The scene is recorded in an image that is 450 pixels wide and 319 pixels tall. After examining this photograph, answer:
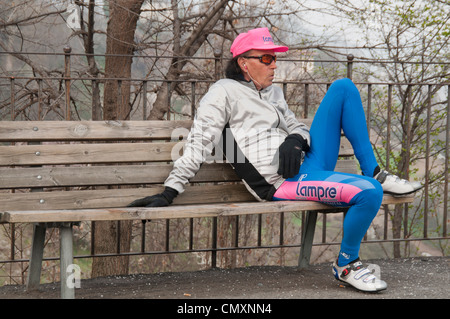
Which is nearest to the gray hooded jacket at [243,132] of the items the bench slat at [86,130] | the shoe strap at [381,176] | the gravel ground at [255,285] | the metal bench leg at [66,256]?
the bench slat at [86,130]

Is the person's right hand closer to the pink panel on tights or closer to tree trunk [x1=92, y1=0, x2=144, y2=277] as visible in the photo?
the pink panel on tights

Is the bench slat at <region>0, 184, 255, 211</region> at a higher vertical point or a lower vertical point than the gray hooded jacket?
lower

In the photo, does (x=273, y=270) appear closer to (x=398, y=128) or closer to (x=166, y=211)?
(x=166, y=211)

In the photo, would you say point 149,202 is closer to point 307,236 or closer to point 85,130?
point 85,130

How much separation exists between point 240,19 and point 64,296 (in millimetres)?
6414

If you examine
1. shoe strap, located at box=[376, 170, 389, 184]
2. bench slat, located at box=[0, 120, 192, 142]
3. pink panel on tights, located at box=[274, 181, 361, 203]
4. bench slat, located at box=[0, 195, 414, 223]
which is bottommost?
bench slat, located at box=[0, 195, 414, 223]

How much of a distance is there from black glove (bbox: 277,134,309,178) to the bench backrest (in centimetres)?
46

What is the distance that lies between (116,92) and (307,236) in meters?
4.38

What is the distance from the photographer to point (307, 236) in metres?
4.07

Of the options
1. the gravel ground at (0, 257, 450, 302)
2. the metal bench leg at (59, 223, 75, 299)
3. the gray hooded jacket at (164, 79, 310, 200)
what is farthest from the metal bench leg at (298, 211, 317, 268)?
the metal bench leg at (59, 223, 75, 299)

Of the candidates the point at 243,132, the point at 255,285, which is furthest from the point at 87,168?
the point at 255,285

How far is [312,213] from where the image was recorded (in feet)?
13.0

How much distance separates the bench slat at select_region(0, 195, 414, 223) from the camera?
9.00ft

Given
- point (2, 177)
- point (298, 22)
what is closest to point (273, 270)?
point (2, 177)
